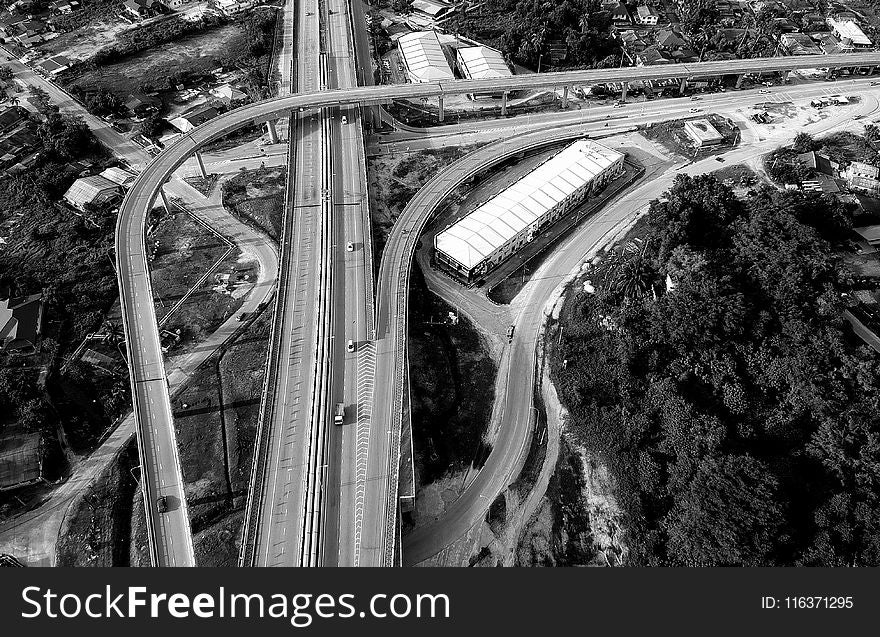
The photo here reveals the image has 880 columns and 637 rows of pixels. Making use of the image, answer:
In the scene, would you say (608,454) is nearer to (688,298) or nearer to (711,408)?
(711,408)

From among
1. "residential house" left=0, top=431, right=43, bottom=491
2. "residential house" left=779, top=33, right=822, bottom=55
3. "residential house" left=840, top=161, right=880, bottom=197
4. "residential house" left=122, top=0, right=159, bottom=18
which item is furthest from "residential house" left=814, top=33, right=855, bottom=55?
"residential house" left=0, top=431, right=43, bottom=491

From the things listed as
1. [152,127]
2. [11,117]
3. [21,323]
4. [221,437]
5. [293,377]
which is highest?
[11,117]

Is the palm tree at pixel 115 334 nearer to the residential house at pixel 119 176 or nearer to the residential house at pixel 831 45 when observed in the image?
the residential house at pixel 119 176

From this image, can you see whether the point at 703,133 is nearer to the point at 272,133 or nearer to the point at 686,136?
the point at 686,136

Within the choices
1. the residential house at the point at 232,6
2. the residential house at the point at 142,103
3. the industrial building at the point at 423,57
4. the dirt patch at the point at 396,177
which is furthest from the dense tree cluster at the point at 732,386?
the residential house at the point at 232,6

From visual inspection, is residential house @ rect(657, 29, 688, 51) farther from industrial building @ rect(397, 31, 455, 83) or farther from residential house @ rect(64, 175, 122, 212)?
residential house @ rect(64, 175, 122, 212)

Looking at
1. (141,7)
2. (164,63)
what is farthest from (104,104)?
(141,7)
